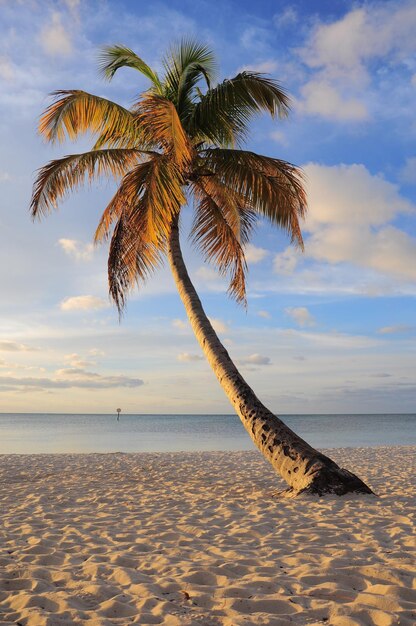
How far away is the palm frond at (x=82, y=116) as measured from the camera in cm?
1095

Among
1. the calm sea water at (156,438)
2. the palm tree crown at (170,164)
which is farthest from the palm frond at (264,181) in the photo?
the calm sea water at (156,438)

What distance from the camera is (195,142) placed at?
11648 mm

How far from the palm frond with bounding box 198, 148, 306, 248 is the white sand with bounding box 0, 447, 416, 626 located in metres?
5.60

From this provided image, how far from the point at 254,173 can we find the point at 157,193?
206 cm

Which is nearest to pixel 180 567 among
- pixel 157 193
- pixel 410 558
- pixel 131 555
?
pixel 131 555

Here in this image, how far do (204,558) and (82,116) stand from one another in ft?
30.4

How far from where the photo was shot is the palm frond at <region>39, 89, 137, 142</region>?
10945mm

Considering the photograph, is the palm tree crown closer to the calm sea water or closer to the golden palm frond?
the golden palm frond

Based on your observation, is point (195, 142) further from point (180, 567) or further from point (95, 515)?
point (180, 567)

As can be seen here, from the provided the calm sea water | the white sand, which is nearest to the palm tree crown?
the white sand

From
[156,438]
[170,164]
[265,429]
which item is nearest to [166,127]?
[170,164]

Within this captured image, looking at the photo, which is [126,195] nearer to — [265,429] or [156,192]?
[156,192]

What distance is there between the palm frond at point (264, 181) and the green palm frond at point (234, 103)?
2.14 ft

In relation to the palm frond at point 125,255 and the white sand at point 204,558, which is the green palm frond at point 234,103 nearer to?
the palm frond at point 125,255
